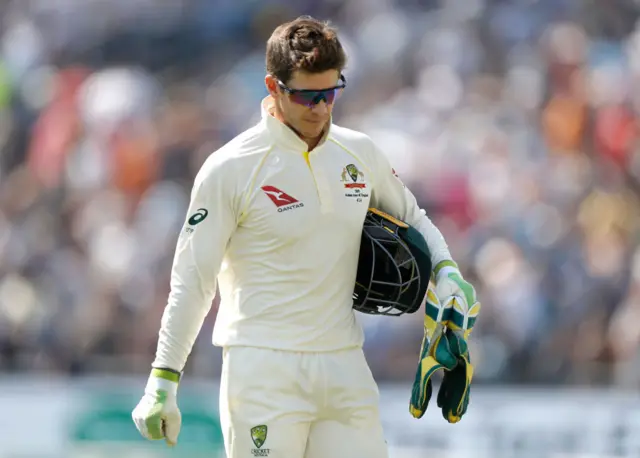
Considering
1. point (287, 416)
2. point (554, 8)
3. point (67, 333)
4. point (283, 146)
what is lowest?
point (67, 333)

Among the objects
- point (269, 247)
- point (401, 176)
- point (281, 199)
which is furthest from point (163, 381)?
point (401, 176)

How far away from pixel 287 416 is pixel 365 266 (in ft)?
1.87

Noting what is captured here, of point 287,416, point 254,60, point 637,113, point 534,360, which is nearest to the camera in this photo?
point 287,416

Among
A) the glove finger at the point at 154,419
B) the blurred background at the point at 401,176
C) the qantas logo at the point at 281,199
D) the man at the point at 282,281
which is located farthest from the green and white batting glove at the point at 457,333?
the blurred background at the point at 401,176

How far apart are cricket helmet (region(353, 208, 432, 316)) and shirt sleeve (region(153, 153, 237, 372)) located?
464 mm

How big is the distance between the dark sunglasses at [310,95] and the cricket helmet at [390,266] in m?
0.46

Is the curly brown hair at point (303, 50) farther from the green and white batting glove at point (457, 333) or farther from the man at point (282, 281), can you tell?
the green and white batting glove at point (457, 333)

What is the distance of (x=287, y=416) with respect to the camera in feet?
13.3

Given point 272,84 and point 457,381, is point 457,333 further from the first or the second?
point 272,84

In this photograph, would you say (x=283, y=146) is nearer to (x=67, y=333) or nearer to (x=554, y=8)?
(x=67, y=333)

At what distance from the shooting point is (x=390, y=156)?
9.70m

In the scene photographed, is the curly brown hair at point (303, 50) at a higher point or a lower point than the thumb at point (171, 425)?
higher

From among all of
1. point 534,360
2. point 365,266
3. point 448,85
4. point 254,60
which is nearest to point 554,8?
point 448,85

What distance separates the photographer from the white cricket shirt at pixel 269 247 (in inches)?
162
